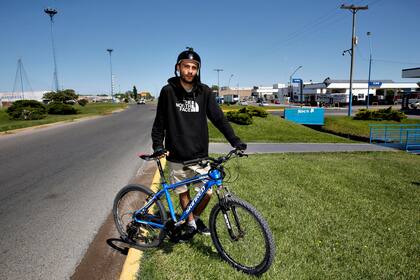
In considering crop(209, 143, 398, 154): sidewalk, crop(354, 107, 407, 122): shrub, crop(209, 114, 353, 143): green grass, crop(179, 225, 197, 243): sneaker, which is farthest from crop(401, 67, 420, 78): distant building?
crop(179, 225, 197, 243): sneaker

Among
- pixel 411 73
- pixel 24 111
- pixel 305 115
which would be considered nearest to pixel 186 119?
pixel 305 115

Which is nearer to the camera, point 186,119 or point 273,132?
point 186,119

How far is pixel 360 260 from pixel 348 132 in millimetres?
20533

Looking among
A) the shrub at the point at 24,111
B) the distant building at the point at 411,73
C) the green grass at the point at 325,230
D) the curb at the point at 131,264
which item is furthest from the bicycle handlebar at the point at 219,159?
the distant building at the point at 411,73

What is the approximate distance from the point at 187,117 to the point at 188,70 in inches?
19.9

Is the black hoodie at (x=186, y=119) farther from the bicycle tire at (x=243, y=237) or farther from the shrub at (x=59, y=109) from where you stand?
the shrub at (x=59, y=109)

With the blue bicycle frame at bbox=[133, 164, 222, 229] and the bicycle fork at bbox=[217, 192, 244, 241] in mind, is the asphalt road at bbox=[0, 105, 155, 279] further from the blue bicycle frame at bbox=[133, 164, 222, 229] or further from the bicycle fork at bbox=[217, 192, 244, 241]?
the bicycle fork at bbox=[217, 192, 244, 241]

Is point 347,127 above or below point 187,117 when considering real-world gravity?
below

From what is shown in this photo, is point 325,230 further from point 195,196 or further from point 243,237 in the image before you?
point 195,196

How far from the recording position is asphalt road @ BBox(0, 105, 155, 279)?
3587 mm

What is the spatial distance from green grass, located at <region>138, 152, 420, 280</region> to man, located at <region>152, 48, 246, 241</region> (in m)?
0.45

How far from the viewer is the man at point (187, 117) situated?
3287mm

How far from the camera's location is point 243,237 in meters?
3.08

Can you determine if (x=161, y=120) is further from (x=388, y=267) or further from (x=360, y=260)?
(x=388, y=267)
